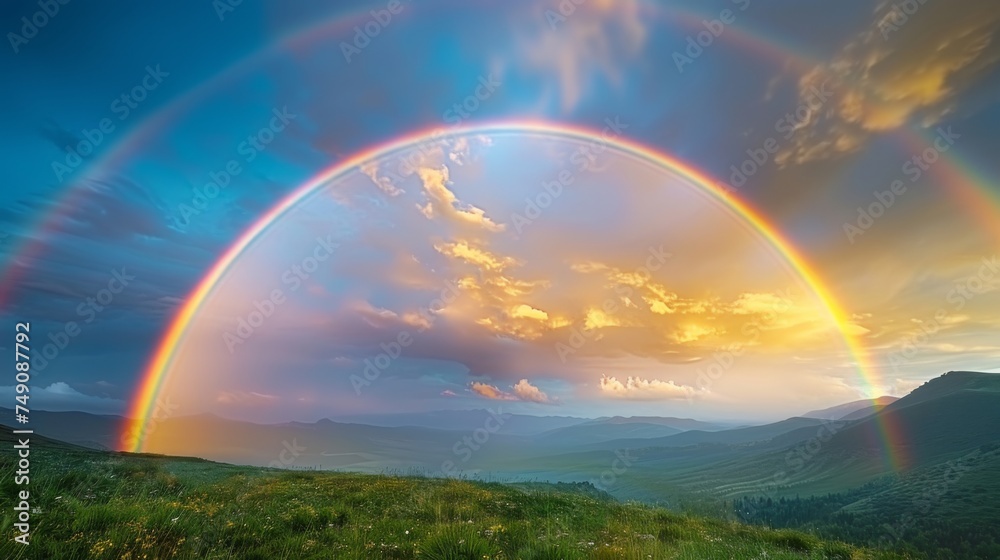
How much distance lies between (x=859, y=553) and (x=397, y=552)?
16903mm

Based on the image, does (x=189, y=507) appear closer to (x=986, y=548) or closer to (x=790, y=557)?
(x=790, y=557)

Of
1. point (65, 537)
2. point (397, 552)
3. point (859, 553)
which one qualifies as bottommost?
point (859, 553)

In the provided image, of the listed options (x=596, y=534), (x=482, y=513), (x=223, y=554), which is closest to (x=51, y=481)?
(x=223, y=554)

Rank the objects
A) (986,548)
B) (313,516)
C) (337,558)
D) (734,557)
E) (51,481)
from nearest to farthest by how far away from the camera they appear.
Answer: (337,558)
(734,557)
(313,516)
(51,481)
(986,548)

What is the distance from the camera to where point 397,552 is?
7965mm

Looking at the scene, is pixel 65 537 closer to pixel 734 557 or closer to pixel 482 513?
pixel 482 513

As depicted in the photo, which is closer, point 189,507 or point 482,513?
point 189,507

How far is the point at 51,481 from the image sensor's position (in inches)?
459

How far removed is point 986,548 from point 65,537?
28176 cm

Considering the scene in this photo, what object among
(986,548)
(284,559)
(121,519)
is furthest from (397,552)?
(986,548)

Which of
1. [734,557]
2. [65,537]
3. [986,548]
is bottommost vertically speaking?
[986,548]

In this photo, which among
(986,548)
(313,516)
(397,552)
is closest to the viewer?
(397,552)

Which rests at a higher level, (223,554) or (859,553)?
(223,554)

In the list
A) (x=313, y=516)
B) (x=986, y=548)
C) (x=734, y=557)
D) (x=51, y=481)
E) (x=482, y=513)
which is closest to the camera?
(x=734, y=557)
